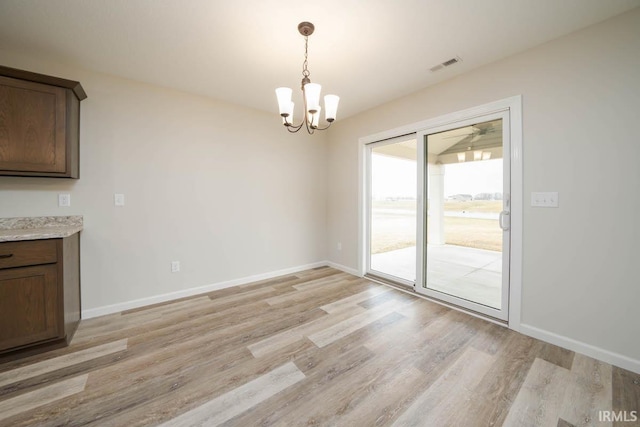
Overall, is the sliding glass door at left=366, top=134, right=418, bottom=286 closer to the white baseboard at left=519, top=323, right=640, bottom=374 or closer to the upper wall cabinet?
the white baseboard at left=519, top=323, right=640, bottom=374

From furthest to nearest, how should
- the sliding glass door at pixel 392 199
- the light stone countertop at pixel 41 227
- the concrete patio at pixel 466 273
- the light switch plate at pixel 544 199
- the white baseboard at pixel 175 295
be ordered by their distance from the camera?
Answer: 1. the sliding glass door at pixel 392 199
2. the concrete patio at pixel 466 273
3. the white baseboard at pixel 175 295
4. the light switch plate at pixel 544 199
5. the light stone countertop at pixel 41 227

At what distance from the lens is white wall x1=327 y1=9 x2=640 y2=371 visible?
5.62 ft

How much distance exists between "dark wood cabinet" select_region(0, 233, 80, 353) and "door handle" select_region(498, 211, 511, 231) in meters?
3.90

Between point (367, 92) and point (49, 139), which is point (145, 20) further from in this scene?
point (367, 92)

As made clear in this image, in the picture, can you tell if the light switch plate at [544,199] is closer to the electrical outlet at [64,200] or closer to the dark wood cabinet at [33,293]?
the dark wood cabinet at [33,293]

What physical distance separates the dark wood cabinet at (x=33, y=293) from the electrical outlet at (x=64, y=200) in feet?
1.89

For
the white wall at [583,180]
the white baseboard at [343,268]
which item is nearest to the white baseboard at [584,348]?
the white wall at [583,180]

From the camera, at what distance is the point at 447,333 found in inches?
85.9

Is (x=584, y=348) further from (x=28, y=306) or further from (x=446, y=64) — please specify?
(x=28, y=306)

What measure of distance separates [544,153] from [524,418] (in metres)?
1.99

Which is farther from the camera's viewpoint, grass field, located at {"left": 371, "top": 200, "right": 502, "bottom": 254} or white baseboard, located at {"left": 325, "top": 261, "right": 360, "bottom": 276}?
white baseboard, located at {"left": 325, "top": 261, "right": 360, "bottom": 276}

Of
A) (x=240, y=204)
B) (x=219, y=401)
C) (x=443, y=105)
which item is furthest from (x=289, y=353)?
(x=443, y=105)

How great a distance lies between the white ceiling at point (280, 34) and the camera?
1.67 meters

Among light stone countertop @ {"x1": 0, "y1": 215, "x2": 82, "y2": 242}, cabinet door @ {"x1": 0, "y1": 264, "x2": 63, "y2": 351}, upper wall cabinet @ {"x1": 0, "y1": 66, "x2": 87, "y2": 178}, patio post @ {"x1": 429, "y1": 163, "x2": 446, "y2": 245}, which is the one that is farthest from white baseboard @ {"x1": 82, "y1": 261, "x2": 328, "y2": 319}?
patio post @ {"x1": 429, "y1": 163, "x2": 446, "y2": 245}
